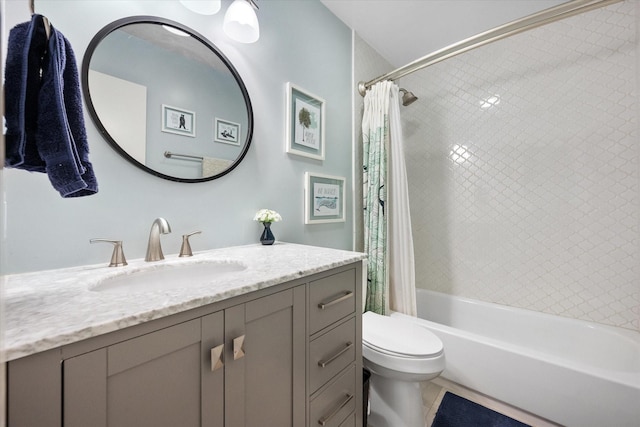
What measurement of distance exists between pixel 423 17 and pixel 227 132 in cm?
176

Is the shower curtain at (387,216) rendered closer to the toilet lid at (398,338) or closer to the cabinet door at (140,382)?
the toilet lid at (398,338)

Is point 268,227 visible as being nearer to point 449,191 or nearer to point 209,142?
point 209,142

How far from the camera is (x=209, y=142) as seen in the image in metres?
1.24

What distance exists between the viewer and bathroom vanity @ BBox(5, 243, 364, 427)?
17.8 inches

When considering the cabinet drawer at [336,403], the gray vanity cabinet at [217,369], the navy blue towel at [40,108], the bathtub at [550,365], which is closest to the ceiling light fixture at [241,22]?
the navy blue towel at [40,108]

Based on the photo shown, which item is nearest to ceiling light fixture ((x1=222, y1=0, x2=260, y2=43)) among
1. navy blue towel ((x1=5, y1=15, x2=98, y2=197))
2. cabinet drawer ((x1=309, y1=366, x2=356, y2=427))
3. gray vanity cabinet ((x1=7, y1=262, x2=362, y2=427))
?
navy blue towel ((x1=5, y1=15, x2=98, y2=197))

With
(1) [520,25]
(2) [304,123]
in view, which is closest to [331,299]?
(2) [304,123]

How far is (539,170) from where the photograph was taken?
6.40 ft

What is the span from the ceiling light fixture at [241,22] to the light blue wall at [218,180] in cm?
7

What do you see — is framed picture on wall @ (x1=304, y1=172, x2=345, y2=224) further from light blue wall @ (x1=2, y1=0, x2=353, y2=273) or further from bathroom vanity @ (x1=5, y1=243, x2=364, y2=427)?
bathroom vanity @ (x1=5, y1=243, x2=364, y2=427)

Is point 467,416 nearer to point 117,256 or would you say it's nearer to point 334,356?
point 334,356

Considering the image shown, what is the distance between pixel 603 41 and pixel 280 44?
2.18 m

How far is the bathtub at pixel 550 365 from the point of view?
3.92ft

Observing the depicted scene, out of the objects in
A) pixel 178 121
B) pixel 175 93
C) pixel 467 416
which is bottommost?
pixel 467 416
